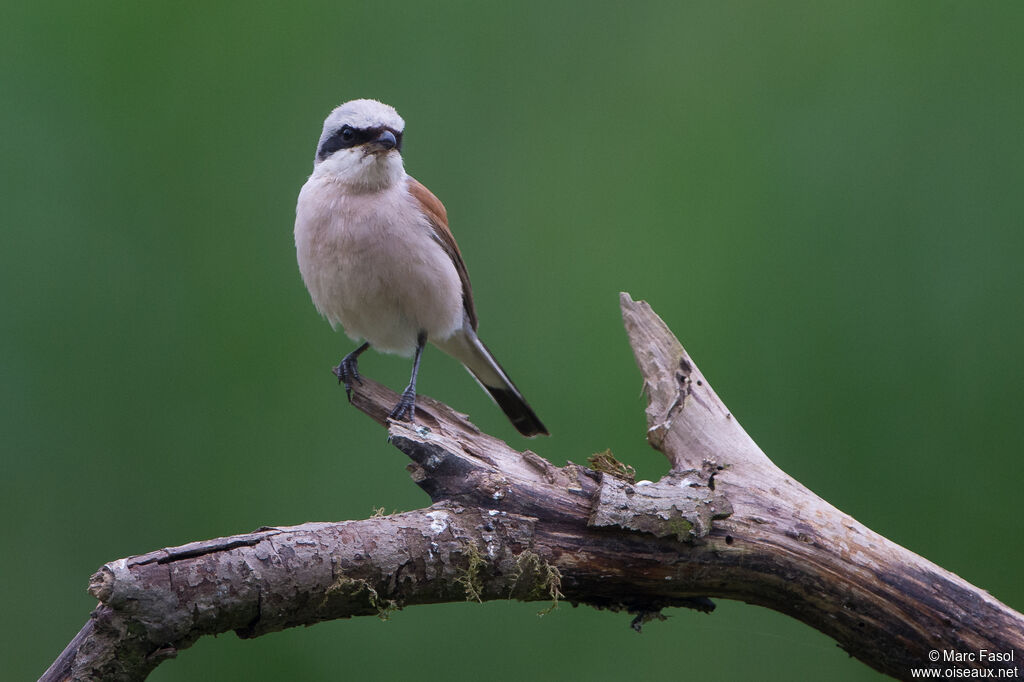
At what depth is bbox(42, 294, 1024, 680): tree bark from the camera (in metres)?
2.04

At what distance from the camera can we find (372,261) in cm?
321

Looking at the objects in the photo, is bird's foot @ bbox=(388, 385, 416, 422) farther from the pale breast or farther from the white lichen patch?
the white lichen patch

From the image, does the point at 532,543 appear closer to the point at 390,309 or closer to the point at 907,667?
the point at 907,667

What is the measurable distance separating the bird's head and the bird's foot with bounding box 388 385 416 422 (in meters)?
0.79

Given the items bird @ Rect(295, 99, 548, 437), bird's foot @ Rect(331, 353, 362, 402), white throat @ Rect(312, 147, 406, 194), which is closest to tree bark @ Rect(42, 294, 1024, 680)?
bird @ Rect(295, 99, 548, 437)

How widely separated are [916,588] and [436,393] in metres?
2.58

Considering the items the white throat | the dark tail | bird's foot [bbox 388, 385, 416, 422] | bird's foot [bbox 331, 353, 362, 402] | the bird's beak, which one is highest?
the bird's beak

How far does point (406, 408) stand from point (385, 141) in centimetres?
96

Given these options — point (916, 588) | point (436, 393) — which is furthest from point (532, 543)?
point (436, 393)

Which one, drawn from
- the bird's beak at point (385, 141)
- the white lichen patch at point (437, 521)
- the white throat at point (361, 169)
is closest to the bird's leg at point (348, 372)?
the white throat at point (361, 169)

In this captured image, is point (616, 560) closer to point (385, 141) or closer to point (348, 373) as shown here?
point (348, 373)

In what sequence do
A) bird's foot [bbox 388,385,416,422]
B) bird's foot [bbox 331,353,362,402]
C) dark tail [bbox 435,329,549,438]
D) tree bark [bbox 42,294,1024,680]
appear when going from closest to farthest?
1. tree bark [bbox 42,294,1024,680]
2. bird's foot [bbox 388,385,416,422]
3. bird's foot [bbox 331,353,362,402]
4. dark tail [bbox 435,329,549,438]

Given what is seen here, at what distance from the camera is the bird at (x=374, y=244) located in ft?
10.5

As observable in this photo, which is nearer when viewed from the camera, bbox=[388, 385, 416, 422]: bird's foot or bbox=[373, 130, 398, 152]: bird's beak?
bbox=[388, 385, 416, 422]: bird's foot
